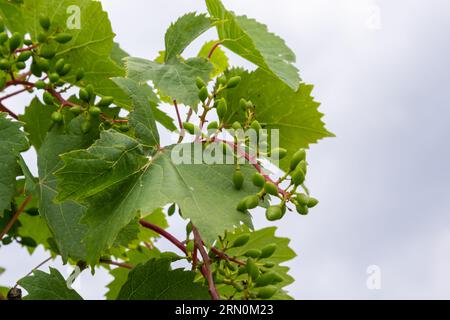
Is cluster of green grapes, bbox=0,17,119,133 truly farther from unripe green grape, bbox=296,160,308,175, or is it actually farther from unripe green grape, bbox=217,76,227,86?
unripe green grape, bbox=296,160,308,175

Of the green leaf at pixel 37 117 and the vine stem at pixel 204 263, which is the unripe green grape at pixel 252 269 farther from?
the green leaf at pixel 37 117

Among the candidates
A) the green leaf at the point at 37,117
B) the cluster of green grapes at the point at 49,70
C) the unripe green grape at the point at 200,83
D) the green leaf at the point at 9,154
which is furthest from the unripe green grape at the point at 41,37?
the unripe green grape at the point at 200,83

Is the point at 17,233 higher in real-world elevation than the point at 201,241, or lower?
higher


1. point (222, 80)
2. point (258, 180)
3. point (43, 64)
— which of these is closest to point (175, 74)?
point (222, 80)

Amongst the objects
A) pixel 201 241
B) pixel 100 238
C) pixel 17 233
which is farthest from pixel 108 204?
pixel 17 233

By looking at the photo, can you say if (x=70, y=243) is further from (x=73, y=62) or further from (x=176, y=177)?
(x=73, y=62)
